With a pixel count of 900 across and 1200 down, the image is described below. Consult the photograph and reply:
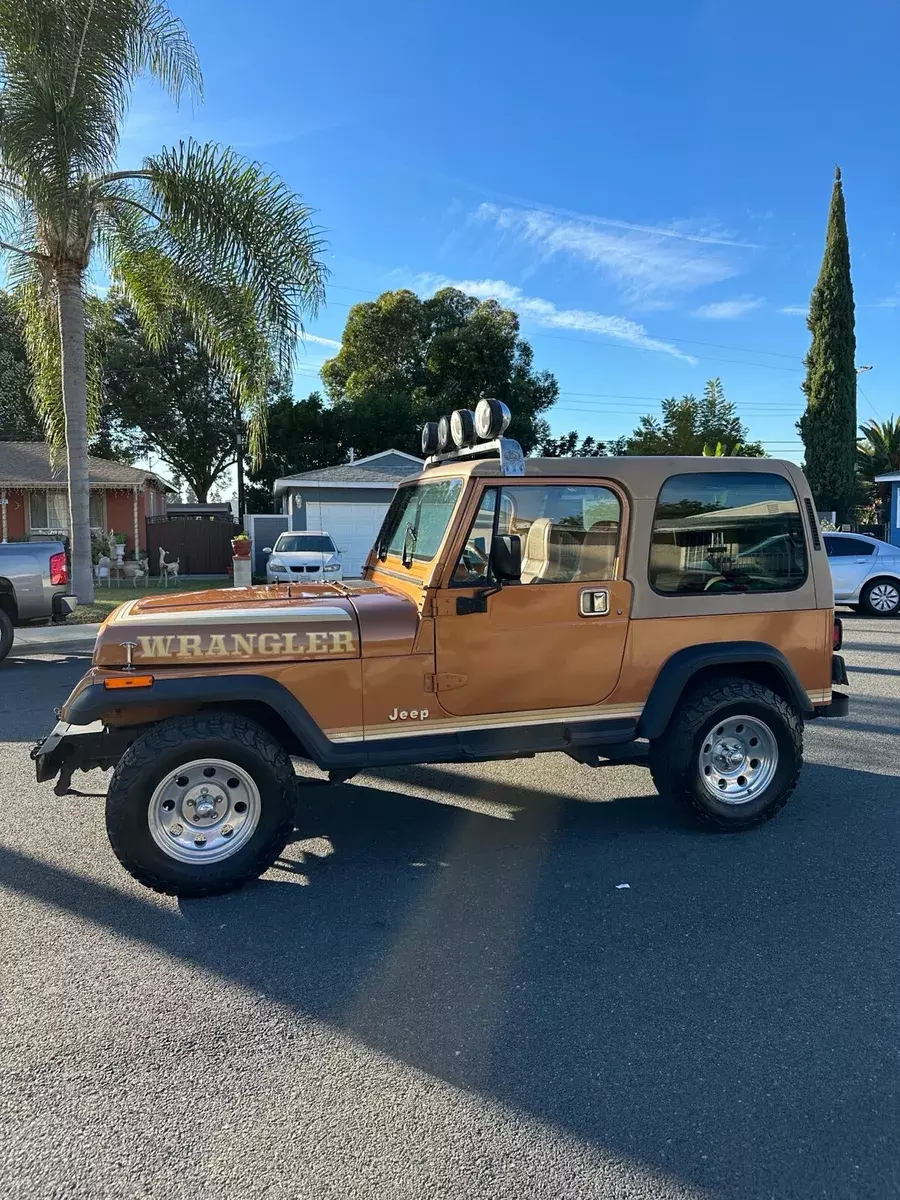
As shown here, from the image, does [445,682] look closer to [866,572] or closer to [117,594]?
[866,572]

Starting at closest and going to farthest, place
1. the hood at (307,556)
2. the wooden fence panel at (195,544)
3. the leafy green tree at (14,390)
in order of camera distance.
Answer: the hood at (307,556), the wooden fence panel at (195,544), the leafy green tree at (14,390)

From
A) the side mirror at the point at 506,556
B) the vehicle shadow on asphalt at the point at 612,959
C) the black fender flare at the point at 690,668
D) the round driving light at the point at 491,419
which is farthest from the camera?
the black fender flare at the point at 690,668

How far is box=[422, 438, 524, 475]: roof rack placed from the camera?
13.3 feet

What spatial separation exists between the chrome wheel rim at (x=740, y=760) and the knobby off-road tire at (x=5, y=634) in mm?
8487

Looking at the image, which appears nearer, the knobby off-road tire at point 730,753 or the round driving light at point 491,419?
the round driving light at point 491,419

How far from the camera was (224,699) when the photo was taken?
12.3 ft

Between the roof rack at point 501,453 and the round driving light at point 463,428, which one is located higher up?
the round driving light at point 463,428

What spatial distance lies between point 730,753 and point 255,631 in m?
2.65

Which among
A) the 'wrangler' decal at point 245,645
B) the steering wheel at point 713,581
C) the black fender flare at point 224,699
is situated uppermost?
the steering wheel at point 713,581

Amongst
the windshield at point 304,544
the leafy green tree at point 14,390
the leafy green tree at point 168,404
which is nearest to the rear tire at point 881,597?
the windshield at point 304,544

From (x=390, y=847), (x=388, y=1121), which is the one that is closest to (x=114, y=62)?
(x=390, y=847)

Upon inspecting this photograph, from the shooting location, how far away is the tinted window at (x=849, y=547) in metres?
14.3

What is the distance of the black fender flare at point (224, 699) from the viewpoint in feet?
12.0

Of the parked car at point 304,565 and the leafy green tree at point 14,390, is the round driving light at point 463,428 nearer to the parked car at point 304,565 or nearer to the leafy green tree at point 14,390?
the parked car at point 304,565
